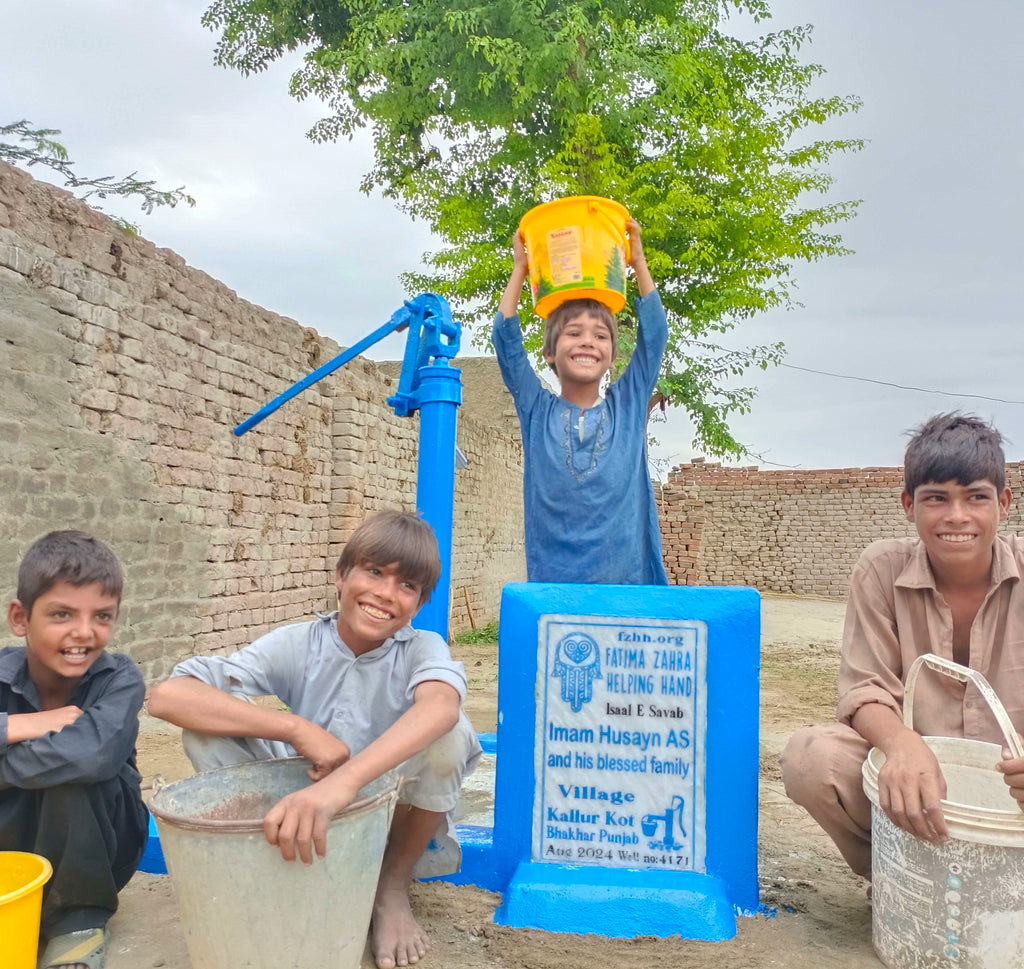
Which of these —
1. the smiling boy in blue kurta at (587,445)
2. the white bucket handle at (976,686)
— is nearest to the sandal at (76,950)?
the smiling boy in blue kurta at (587,445)

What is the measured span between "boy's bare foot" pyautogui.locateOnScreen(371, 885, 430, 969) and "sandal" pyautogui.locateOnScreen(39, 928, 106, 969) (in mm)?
546

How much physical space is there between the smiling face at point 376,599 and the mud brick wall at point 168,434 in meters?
2.37

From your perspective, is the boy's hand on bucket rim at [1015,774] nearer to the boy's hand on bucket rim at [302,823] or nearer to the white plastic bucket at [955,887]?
the white plastic bucket at [955,887]

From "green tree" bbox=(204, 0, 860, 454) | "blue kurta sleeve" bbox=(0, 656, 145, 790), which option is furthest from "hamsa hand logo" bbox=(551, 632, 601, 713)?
"green tree" bbox=(204, 0, 860, 454)

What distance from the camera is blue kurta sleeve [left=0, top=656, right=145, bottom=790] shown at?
149 centimetres

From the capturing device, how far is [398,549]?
178 cm

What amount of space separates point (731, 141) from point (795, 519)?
894 cm

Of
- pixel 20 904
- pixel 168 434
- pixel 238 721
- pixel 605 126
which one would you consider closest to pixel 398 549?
pixel 238 721

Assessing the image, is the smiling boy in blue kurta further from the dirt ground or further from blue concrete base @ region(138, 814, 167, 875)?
blue concrete base @ region(138, 814, 167, 875)

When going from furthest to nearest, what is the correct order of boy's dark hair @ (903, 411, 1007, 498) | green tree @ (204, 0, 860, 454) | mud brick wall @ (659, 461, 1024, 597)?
mud brick wall @ (659, 461, 1024, 597), green tree @ (204, 0, 860, 454), boy's dark hair @ (903, 411, 1007, 498)

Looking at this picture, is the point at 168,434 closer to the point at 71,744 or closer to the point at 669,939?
the point at 71,744

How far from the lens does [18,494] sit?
11.4ft

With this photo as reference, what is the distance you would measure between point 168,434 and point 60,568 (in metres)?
2.99

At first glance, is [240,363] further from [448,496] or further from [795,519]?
[795,519]
